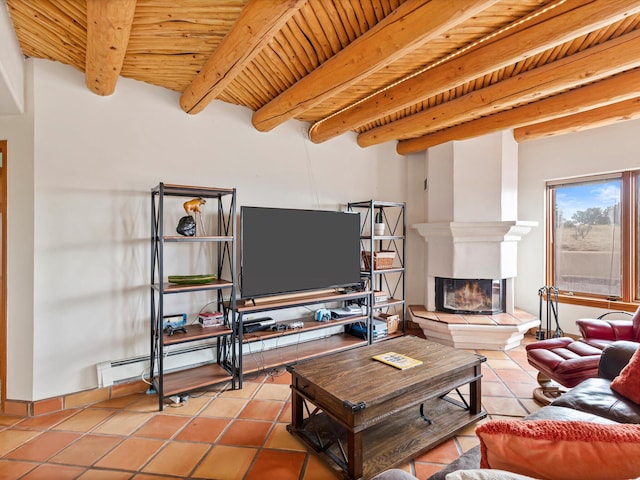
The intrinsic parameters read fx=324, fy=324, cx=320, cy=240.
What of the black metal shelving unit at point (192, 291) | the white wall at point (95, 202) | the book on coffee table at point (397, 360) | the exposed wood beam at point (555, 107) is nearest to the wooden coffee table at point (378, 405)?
the book on coffee table at point (397, 360)

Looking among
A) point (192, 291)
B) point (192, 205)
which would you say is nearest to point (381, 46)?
point (192, 205)

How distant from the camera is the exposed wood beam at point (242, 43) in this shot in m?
1.66

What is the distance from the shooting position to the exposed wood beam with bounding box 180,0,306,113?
1661 mm

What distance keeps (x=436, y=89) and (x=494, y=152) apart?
1866 mm

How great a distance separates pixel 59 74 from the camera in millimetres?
2361

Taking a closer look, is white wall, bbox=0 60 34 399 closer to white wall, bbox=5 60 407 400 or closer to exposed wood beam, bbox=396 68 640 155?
white wall, bbox=5 60 407 400

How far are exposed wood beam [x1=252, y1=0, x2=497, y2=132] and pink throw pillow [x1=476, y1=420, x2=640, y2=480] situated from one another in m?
1.78

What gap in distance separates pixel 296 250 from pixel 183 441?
68.3 inches

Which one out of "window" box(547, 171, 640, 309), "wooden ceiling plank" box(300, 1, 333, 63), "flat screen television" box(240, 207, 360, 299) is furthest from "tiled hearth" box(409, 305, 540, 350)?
"wooden ceiling plank" box(300, 1, 333, 63)

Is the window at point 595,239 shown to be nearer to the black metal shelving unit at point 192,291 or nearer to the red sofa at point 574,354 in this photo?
the red sofa at point 574,354

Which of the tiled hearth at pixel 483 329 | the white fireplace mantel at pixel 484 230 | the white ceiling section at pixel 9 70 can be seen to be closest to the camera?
the white ceiling section at pixel 9 70

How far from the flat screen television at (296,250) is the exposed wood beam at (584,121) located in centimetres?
225

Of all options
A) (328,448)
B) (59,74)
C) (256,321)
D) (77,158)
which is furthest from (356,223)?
(59,74)

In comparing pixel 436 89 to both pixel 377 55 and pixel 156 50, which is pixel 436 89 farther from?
pixel 156 50
